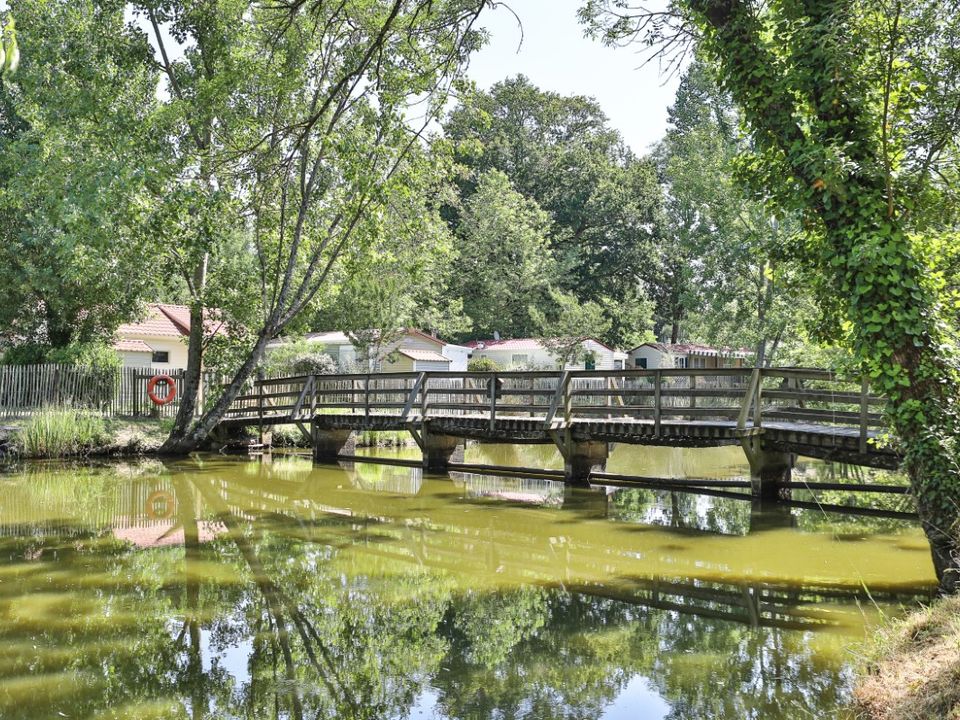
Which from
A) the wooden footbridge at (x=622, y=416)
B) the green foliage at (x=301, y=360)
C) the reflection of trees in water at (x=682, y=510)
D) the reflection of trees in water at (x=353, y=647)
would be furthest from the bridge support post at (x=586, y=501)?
the green foliage at (x=301, y=360)

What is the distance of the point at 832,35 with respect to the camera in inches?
258

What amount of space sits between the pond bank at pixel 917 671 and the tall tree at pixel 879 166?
3.88 feet

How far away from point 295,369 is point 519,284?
1665 cm

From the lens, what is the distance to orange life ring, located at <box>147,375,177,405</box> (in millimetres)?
23297

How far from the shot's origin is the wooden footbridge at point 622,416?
11930 mm

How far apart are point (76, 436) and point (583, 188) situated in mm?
39546

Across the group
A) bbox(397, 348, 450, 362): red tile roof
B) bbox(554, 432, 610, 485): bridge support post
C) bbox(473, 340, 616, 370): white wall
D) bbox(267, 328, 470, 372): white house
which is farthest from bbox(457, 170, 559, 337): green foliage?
bbox(554, 432, 610, 485): bridge support post

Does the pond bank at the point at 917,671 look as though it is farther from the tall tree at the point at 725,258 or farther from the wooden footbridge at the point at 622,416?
the tall tree at the point at 725,258

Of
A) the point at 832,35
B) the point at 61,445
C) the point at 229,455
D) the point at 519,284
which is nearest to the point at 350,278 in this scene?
the point at 229,455

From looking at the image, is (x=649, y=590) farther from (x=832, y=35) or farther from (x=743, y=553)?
(x=832, y=35)

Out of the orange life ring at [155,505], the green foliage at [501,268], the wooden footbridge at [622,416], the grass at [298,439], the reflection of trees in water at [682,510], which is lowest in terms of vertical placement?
the orange life ring at [155,505]

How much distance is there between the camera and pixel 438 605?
7.34m

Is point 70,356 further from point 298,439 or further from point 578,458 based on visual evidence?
point 578,458

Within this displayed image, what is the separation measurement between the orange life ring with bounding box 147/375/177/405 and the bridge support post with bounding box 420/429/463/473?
967cm
